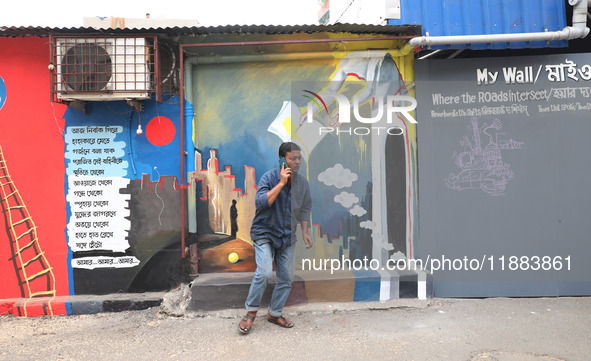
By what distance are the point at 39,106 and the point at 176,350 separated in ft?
10.6

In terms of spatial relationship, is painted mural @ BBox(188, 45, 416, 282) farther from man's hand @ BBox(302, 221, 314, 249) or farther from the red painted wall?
the red painted wall

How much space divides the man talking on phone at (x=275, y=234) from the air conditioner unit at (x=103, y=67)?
1786 millimetres

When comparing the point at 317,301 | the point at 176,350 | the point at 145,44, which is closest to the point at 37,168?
the point at 145,44

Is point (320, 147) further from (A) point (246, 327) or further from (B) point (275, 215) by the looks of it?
(A) point (246, 327)

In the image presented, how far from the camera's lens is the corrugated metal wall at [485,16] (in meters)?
4.89

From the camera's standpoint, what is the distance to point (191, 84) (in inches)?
198

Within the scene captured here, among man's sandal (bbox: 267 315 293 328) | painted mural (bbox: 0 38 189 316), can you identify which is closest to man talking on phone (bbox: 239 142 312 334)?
man's sandal (bbox: 267 315 293 328)

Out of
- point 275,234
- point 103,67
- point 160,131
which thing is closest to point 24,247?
point 160,131

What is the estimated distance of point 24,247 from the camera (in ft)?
16.2

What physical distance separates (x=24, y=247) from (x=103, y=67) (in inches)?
89.6

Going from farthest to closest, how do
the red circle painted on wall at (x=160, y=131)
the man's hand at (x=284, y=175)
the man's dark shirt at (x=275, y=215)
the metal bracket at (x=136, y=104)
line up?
the red circle painted on wall at (x=160, y=131) → the metal bracket at (x=136, y=104) → the man's dark shirt at (x=275, y=215) → the man's hand at (x=284, y=175)

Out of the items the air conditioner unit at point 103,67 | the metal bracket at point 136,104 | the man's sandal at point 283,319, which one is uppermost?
the air conditioner unit at point 103,67

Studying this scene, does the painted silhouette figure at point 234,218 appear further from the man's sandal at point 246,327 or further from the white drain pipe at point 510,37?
the white drain pipe at point 510,37

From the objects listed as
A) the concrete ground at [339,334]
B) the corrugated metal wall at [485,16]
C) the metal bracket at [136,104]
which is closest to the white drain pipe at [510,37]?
the corrugated metal wall at [485,16]
